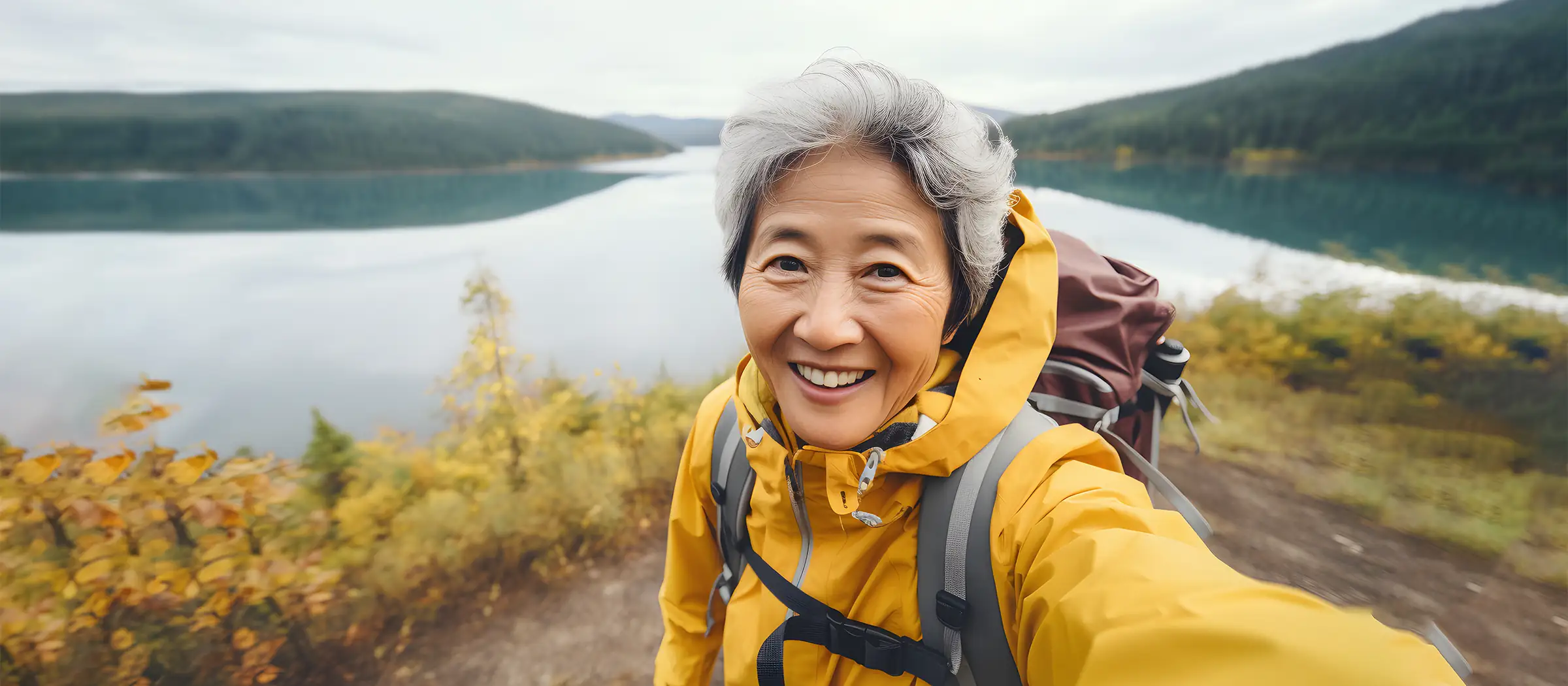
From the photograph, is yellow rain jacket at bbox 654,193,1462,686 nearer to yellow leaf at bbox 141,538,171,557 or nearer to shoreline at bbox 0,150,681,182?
yellow leaf at bbox 141,538,171,557

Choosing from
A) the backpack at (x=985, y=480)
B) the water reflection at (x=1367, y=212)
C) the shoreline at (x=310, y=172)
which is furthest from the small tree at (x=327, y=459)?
the shoreline at (x=310, y=172)

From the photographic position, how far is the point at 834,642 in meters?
1.34

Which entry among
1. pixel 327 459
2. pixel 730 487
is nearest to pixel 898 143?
pixel 730 487

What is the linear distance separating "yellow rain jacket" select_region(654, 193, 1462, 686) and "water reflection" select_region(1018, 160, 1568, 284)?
11583 millimetres

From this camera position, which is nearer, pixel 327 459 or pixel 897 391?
pixel 897 391

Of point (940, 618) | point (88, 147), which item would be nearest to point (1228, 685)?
Result: point (940, 618)

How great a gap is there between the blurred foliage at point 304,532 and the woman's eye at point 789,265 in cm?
306

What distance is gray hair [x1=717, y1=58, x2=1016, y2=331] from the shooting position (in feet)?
3.80

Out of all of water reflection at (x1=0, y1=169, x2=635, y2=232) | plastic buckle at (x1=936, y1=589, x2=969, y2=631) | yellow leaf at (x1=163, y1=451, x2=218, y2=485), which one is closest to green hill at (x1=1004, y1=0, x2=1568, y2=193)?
plastic buckle at (x1=936, y1=589, x2=969, y2=631)

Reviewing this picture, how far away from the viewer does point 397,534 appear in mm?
3660

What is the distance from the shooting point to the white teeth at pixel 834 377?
1232 mm

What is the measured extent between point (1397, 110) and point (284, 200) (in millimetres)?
58453

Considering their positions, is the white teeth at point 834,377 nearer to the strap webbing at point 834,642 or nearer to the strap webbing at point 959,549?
the strap webbing at point 959,549

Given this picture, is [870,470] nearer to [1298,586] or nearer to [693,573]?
[693,573]
